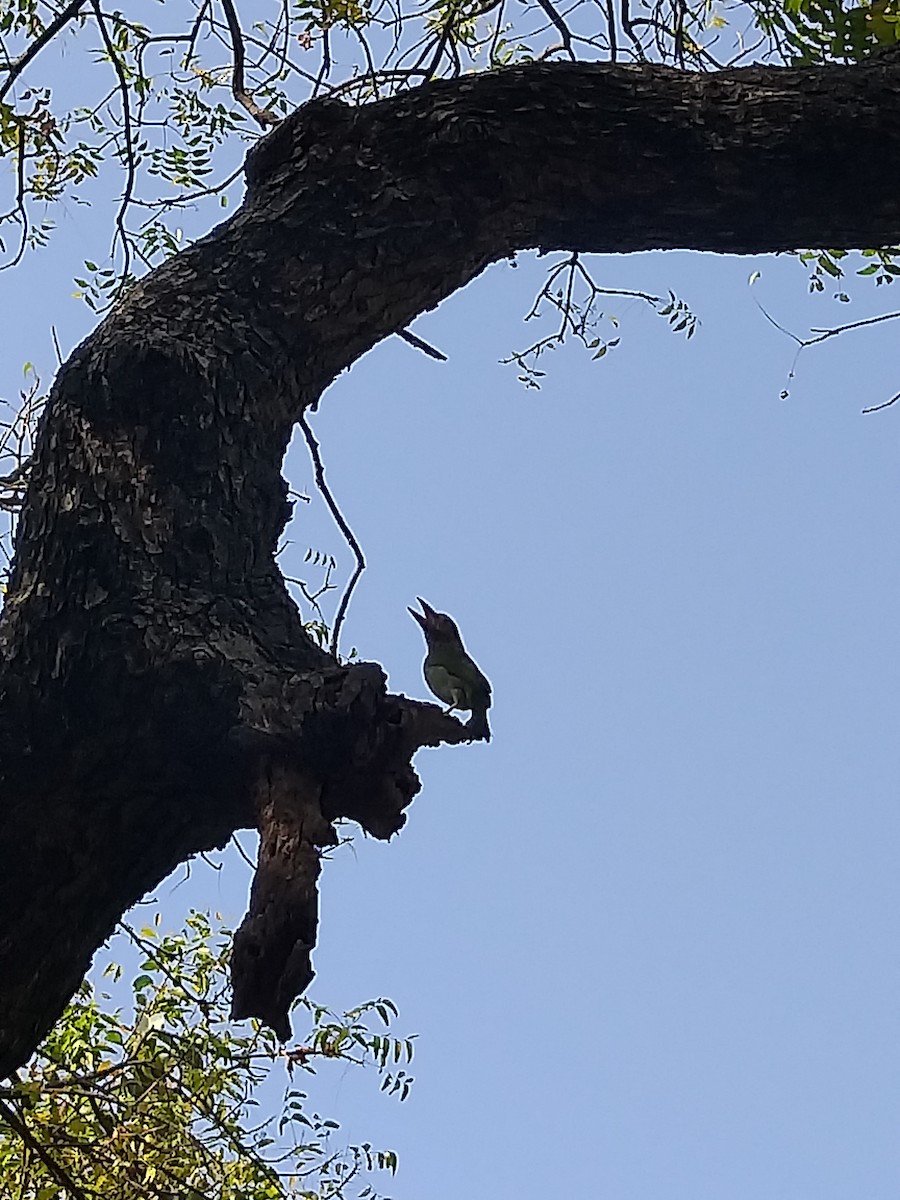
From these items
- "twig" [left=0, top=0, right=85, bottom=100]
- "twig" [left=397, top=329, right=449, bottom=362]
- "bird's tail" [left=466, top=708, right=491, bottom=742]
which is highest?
"twig" [left=0, top=0, right=85, bottom=100]

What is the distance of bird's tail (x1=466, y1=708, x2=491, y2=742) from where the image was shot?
1.64 metres

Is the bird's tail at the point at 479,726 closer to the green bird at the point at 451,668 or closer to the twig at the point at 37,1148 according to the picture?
the green bird at the point at 451,668

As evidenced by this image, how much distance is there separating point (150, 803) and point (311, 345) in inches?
30.4

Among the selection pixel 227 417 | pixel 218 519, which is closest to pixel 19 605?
pixel 218 519

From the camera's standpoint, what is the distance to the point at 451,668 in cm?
178

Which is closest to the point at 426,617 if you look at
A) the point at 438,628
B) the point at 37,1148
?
the point at 438,628

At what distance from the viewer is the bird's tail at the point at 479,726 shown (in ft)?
5.38

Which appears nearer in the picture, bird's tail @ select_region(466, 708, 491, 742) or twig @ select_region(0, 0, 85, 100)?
bird's tail @ select_region(466, 708, 491, 742)

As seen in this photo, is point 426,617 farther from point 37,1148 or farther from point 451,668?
point 37,1148

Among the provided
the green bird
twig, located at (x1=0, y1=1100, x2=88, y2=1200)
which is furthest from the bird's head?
twig, located at (x1=0, y1=1100, x2=88, y2=1200)

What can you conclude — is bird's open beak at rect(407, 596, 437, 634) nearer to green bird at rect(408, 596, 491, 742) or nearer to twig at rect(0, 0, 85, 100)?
green bird at rect(408, 596, 491, 742)

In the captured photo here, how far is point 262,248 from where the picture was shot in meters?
1.96

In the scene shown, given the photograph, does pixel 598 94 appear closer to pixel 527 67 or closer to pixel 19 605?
pixel 527 67

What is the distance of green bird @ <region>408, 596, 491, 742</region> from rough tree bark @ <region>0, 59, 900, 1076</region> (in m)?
0.19
